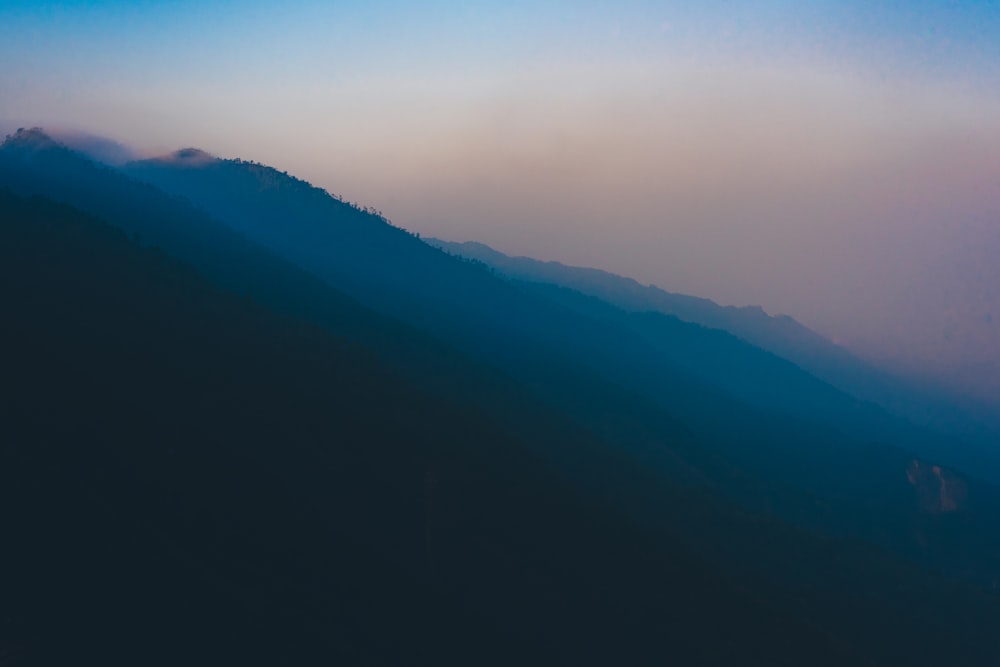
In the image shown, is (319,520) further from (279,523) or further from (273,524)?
(273,524)

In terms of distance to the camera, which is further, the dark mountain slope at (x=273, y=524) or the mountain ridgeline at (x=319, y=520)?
the mountain ridgeline at (x=319, y=520)

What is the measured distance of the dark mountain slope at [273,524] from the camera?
6012cm

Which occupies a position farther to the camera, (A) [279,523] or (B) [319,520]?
(B) [319,520]

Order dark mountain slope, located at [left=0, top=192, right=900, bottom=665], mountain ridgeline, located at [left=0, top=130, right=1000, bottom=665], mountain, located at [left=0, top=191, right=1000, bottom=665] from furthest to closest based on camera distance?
mountain ridgeline, located at [left=0, top=130, right=1000, bottom=665] → mountain, located at [left=0, top=191, right=1000, bottom=665] → dark mountain slope, located at [left=0, top=192, right=900, bottom=665]

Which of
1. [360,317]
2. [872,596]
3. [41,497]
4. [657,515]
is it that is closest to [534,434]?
[657,515]

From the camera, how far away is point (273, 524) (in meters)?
74.3

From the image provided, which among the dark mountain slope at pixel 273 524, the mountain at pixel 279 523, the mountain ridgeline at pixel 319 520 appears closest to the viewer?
the dark mountain slope at pixel 273 524

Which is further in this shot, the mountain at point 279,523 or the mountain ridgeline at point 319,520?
the mountain ridgeline at point 319,520

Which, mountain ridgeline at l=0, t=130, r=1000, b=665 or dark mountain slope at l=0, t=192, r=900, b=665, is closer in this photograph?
dark mountain slope at l=0, t=192, r=900, b=665

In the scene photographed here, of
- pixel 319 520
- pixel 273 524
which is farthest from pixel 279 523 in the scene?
pixel 319 520

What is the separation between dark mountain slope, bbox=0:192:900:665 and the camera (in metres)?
60.1

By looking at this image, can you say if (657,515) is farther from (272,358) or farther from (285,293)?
(285,293)

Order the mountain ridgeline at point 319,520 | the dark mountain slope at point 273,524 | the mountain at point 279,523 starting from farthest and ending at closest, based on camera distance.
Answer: the mountain ridgeline at point 319,520 < the mountain at point 279,523 < the dark mountain slope at point 273,524

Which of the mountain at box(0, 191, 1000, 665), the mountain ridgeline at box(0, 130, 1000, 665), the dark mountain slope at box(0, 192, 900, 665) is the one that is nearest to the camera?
the dark mountain slope at box(0, 192, 900, 665)
